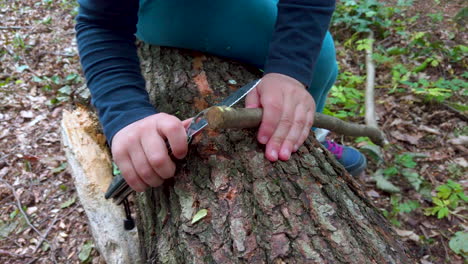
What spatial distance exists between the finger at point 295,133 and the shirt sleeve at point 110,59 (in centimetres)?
50

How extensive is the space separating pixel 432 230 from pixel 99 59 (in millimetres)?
1983

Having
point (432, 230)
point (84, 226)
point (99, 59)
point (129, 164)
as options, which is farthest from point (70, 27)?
point (432, 230)

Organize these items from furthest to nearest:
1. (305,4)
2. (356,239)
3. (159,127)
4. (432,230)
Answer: (432,230), (305,4), (159,127), (356,239)

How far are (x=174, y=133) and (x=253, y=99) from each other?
348 mm

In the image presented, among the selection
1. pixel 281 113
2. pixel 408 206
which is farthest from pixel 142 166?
pixel 408 206

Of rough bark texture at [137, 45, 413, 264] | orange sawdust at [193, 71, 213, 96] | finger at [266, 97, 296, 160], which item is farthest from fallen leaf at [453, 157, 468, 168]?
orange sawdust at [193, 71, 213, 96]

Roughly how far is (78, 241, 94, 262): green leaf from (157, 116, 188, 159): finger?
132 cm

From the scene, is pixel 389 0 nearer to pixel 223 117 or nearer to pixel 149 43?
pixel 149 43

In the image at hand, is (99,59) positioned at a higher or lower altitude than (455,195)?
higher

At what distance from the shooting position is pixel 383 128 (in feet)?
8.77

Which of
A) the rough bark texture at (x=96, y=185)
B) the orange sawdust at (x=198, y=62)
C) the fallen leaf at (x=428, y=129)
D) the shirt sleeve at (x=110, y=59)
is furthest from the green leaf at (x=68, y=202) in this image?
the fallen leaf at (x=428, y=129)

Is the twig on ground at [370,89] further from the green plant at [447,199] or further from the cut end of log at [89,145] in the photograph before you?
the cut end of log at [89,145]

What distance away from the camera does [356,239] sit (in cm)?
94

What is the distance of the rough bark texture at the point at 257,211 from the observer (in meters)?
0.91
